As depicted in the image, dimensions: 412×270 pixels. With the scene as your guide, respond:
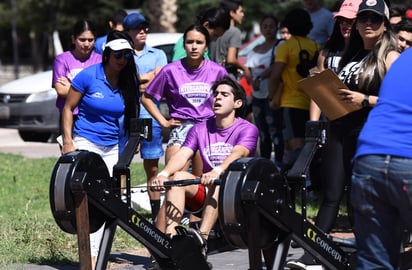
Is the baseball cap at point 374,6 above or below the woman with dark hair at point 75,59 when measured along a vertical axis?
above

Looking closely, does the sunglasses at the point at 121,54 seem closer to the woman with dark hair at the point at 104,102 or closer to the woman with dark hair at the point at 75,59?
the woman with dark hair at the point at 104,102

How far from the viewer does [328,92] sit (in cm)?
623

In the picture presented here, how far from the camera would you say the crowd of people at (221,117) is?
443 cm

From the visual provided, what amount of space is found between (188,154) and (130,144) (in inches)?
24.6

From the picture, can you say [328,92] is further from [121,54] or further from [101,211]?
[121,54]

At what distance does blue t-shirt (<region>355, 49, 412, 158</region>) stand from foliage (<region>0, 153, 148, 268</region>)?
3732mm

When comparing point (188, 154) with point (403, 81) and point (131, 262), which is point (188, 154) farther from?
point (403, 81)

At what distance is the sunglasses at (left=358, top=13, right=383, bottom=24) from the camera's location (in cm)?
626

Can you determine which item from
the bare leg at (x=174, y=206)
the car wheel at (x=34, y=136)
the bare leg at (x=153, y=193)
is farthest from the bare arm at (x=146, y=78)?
the car wheel at (x=34, y=136)

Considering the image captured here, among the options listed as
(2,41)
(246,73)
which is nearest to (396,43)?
(246,73)

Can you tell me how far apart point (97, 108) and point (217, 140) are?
3.19 feet

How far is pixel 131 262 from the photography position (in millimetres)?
7613

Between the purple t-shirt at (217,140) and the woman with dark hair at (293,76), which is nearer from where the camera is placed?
the purple t-shirt at (217,140)

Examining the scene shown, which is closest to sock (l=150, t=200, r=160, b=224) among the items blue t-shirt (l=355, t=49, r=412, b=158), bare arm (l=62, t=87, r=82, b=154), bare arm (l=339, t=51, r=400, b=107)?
bare arm (l=62, t=87, r=82, b=154)
